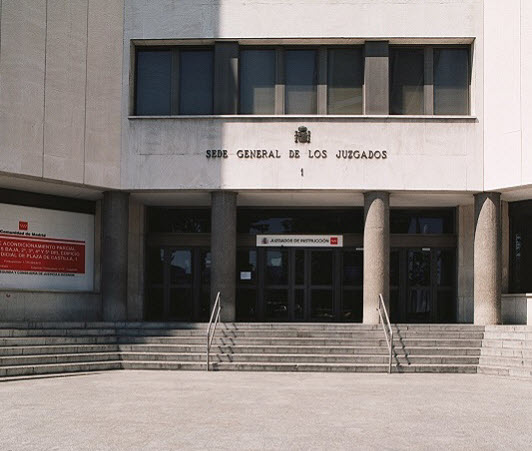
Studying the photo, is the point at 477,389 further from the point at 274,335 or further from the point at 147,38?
the point at 147,38

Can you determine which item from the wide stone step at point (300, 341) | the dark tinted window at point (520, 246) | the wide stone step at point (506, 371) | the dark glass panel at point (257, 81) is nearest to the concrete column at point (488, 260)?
the dark tinted window at point (520, 246)

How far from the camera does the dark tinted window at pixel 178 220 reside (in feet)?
83.7

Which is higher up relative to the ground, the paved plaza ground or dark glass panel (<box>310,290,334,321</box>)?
dark glass panel (<box>310,290,334,321</box>)

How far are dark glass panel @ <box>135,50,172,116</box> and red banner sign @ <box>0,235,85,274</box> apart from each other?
4.08m

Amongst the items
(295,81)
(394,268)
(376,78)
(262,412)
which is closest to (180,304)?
(394,268)

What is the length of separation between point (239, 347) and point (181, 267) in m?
6.32

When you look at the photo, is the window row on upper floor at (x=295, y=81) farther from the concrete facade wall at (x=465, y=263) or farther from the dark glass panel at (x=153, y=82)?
the concrete facade wall at (x=465, y=263)

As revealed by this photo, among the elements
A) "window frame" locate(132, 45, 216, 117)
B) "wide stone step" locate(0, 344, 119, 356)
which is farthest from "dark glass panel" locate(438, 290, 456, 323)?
"wide stone step" locate(0, 344, 119, 356)

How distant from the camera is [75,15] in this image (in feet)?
70.8

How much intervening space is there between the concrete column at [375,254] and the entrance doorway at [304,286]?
9.20ft

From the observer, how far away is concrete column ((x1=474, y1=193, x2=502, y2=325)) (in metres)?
22.2

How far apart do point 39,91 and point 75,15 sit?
2.29 meters

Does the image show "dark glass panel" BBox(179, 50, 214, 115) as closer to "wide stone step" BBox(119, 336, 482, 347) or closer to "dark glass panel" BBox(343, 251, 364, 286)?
"dark glass panel" BBox(343, 251, 364, 286)

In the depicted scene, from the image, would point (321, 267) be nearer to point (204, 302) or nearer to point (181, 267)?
point (204, 302)
